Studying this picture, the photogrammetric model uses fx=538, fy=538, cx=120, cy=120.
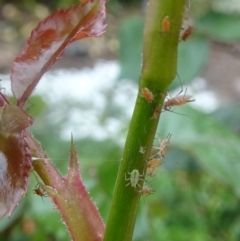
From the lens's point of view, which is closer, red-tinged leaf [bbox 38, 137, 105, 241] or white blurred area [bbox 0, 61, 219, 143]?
red-tinged leaf [bbox 38, 137, 105, 241]

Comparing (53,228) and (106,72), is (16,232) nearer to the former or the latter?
(53,228)

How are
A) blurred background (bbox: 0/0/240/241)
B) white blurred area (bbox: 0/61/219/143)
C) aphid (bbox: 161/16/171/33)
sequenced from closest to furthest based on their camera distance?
aphid (bbox: 161/16/171/33)
blurred background (bbox: 0/0/240/241)
white blurred area (bbox: 0/61/219/143)

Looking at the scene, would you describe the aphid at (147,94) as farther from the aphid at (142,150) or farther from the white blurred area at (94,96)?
the white blurred area at (94,96)

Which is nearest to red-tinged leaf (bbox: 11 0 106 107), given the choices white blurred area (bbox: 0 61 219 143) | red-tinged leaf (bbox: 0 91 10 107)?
red-tinged leaf (bbox: 0 91 10 107)

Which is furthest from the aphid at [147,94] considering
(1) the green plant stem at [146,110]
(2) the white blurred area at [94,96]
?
(2) the white blurred area at [94,96]

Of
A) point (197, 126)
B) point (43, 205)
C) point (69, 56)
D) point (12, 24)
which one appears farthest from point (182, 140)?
point (12, 24)

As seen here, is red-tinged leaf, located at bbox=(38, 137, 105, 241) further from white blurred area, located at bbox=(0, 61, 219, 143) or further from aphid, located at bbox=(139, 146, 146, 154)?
white blurred area, located at bbox=(0, 61, 219, 143)
